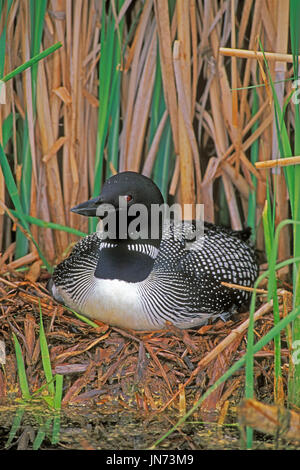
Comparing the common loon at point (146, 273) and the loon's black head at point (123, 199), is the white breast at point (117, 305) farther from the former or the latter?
the loon's black head at point (123, 199)

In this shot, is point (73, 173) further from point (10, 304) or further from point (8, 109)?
point (10, 304)

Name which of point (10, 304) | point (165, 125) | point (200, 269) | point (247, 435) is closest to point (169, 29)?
point (165, 125)

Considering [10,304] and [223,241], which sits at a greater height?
[223,241]

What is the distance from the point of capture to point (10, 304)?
2.69m

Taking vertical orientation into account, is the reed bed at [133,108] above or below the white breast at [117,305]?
above

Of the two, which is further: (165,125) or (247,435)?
(165,125)

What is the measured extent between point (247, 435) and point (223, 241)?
1118 mm

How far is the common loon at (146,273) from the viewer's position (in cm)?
249

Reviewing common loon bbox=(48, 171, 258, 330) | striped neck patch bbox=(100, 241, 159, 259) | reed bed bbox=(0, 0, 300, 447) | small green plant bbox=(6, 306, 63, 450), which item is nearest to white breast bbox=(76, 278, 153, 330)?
common loon bbox=(48, 171, 258, 330)

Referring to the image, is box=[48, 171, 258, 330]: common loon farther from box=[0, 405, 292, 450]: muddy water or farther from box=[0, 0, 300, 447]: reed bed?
box=[0, 405, 292, 450]: muddy water

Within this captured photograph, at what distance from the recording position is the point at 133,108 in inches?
121

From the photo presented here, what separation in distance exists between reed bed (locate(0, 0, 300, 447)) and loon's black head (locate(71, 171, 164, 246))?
0.44 metres

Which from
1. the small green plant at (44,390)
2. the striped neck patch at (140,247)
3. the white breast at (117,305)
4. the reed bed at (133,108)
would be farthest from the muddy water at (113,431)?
the reed bed at (133,108)

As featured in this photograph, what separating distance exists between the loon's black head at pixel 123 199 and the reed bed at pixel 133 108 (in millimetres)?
443
